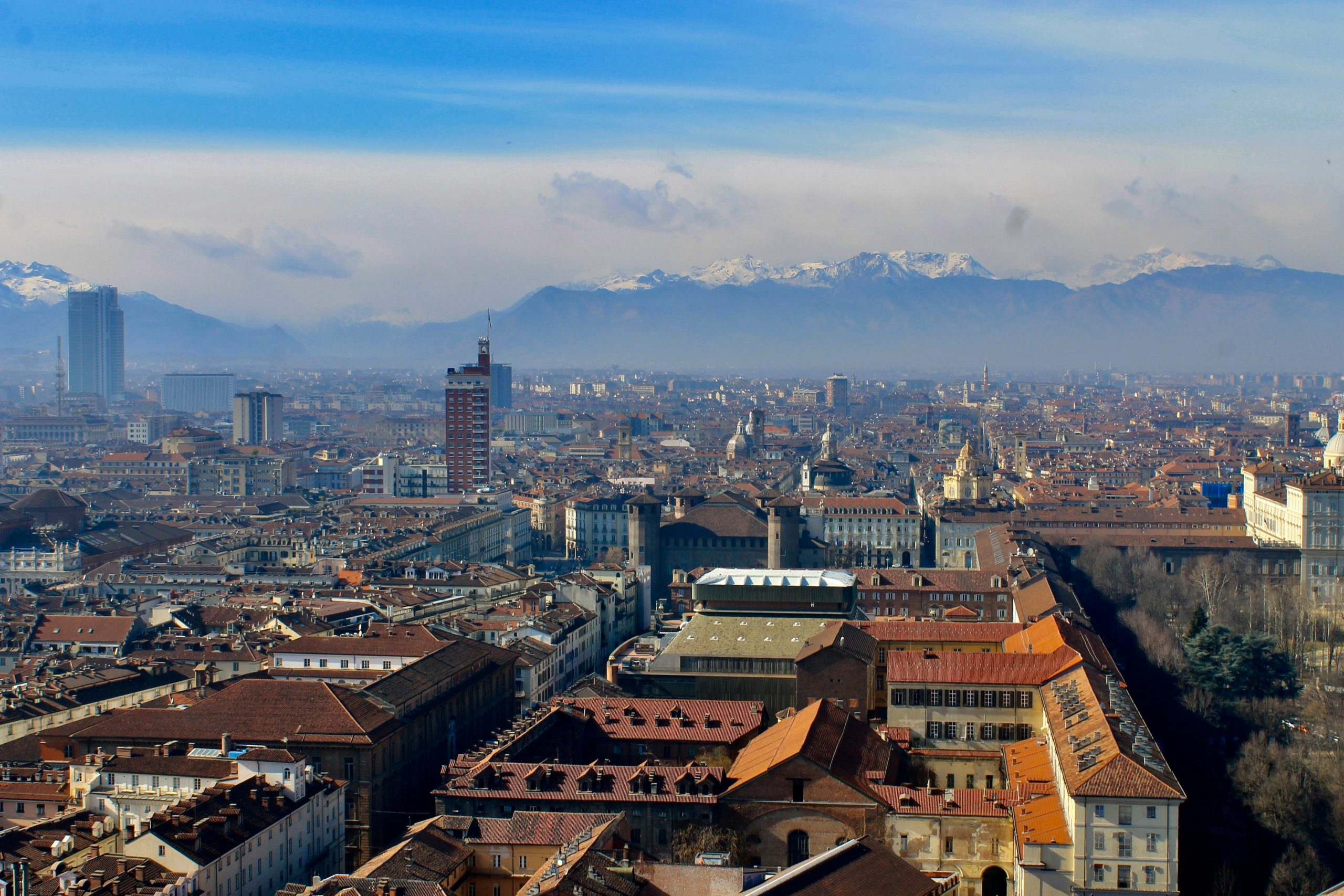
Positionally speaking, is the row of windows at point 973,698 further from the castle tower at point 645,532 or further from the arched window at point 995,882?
the castle tower at point 645,532

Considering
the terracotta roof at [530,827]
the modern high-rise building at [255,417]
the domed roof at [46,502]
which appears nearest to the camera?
the terracotta roof at [530,827]

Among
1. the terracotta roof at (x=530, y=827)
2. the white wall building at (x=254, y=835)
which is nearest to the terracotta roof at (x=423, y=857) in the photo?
the terracotta roof at (x=530, y=827)

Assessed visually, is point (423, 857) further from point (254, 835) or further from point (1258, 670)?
point (1258, 670)

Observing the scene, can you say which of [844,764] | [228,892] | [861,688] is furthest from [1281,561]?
[228,892]

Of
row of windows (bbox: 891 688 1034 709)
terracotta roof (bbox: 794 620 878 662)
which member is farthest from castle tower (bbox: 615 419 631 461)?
row of windows (bbox: 891 688 1034 709)

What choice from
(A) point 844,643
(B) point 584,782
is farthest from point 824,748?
(A) point 844,643

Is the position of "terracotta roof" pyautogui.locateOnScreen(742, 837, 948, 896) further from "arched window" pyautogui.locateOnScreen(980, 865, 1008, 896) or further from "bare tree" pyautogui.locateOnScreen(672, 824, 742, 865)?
"bare tree" pyautogui.locateOnScreen(672, 824, 742, 865)

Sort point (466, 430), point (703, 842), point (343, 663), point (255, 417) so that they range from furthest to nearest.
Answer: point (255, 417)
point (466, 430)
point (343, 663)
point (703, 842)

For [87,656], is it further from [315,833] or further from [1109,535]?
[1109,535]
